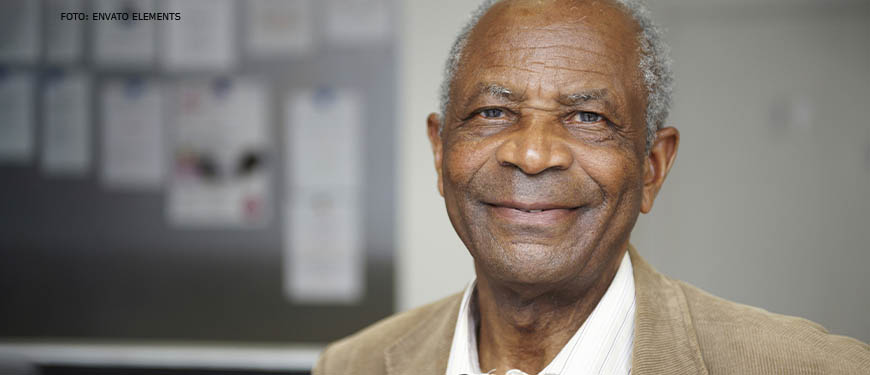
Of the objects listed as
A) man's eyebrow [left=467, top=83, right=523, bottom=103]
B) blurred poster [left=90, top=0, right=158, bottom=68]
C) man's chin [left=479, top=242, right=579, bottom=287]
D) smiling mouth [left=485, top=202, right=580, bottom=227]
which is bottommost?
man's chin [left=479, top=242, right=579, bottom=287]

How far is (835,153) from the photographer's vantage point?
257 cm

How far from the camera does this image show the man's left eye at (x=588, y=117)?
1.15 meters

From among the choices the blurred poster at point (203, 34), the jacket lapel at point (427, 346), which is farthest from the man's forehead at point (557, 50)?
the blurred poster at point (203, 34)

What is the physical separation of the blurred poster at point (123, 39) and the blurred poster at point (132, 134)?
7 cm

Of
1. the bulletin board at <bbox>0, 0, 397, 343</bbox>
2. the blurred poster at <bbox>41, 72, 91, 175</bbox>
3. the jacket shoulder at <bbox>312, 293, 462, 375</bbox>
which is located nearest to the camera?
the jacket shoulder at <bbox>312, 293, 462, 375</bbox>

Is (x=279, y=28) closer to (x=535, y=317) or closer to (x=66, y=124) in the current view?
(x=66, y=124)

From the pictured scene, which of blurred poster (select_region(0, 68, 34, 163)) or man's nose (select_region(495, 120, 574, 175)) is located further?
blurred poster (select_region(0, 68, 34, 163))

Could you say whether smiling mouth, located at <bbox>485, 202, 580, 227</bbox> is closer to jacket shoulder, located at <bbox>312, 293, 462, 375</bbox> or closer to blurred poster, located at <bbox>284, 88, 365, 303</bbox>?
jacket shoulder, located at <bbox>312, 293, 462, 375</bbox>

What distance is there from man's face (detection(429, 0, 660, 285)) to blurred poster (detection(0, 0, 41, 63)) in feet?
7.33

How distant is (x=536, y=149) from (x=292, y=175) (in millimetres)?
Answer: 1674

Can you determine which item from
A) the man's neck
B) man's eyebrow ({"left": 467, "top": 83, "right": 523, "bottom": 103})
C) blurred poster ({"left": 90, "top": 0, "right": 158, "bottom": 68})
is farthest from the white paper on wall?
man's eyebrow ({"left": 467, "top": 83, "right": 523, "bottom": 103})

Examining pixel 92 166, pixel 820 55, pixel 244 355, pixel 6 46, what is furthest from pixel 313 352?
pixel 820 55

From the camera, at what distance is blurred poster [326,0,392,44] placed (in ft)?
8.48

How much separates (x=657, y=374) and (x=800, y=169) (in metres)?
1.78
